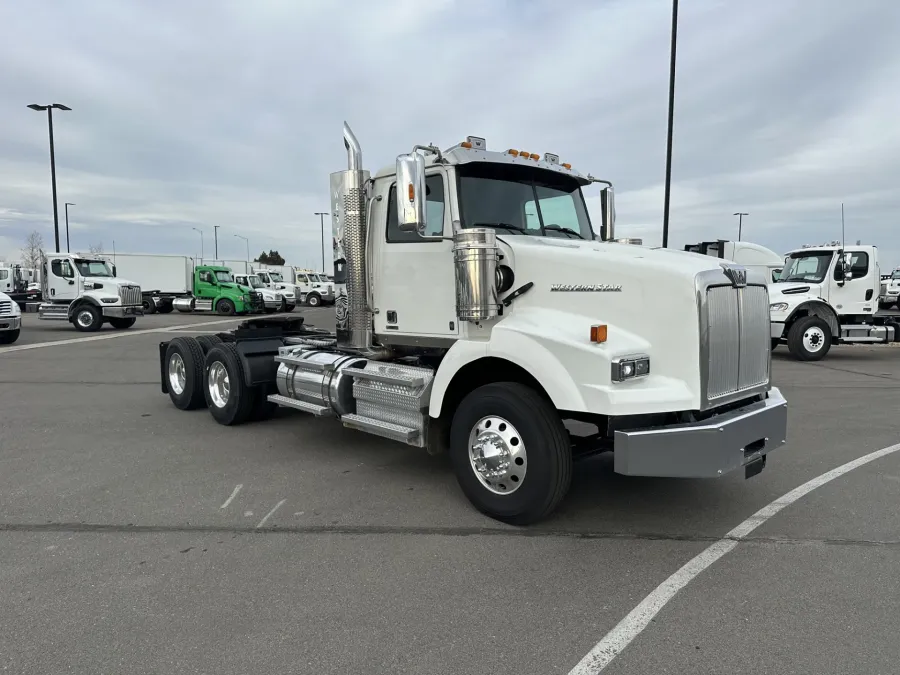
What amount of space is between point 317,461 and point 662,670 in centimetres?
388

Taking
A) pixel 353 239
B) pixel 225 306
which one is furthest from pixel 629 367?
pixel 225 306

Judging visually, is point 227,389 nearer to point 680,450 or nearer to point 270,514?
point 270,514

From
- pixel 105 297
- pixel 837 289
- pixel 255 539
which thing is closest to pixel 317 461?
pixel 255 539

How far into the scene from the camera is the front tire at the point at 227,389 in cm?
726

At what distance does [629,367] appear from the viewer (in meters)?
3.90

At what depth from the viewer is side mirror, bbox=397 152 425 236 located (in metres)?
4.33

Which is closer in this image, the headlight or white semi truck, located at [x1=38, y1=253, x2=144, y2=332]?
the headlight

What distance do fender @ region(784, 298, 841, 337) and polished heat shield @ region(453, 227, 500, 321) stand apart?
11.8 m

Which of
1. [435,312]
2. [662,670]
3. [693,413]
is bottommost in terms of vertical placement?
[662,670]

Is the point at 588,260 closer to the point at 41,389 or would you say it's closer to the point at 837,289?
the point at 41,389

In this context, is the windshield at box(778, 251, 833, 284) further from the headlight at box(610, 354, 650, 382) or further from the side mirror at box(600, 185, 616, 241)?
the headlight at box(610, 354, 650, 382)

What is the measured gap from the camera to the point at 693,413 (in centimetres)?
412

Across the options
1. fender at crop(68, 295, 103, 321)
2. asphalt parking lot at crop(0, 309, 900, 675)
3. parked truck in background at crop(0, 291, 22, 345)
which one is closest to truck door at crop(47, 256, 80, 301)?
fender at crop(68, 295, 103, 321)

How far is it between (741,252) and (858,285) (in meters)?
10.6
